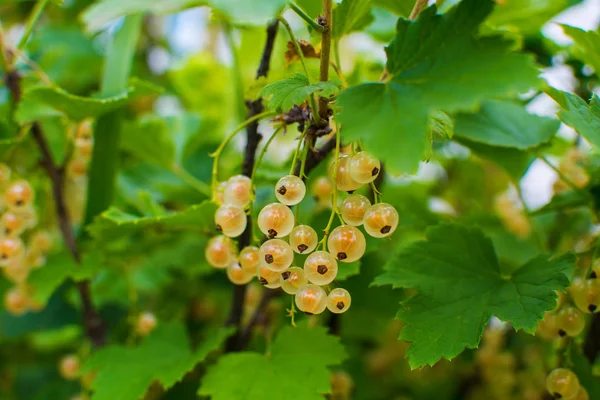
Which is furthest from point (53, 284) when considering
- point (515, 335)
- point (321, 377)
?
point (515, 335)

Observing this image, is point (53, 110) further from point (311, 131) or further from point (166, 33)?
point (166, 33)

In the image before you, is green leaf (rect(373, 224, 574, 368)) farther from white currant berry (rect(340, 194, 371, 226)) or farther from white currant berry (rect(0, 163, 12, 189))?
white currant berry (rect(0, 163, 12, 189))

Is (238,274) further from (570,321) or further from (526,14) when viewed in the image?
(526,14)

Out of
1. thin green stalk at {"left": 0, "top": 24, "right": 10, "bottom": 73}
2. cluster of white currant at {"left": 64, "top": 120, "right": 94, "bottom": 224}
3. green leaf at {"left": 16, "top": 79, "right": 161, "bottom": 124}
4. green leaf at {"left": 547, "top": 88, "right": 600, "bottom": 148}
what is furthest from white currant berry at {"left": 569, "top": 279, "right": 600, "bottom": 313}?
thin green stalk at {"left": 0, "top": 24, "right": 10, "bottom": 73}

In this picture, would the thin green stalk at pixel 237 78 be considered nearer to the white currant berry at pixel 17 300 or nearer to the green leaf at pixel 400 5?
the green leaf at pixel 400 5

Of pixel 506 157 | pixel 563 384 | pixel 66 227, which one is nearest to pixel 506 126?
pixel 506 157

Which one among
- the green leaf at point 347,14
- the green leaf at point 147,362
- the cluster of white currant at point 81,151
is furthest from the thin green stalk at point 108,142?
the green leaf at point 347,14
